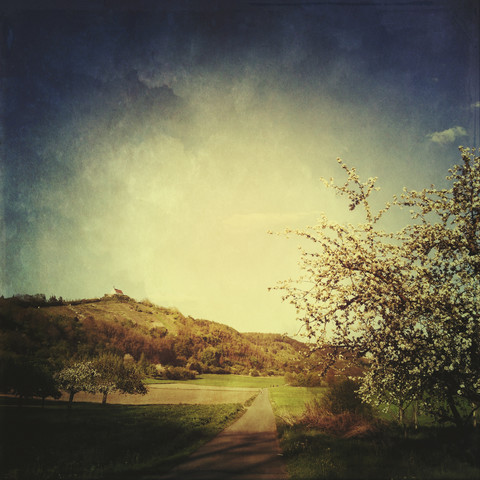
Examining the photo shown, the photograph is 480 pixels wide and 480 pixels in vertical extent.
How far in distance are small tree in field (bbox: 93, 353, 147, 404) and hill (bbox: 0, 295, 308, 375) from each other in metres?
0.41

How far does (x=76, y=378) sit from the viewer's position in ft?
41.4

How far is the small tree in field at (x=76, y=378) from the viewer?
1248cm

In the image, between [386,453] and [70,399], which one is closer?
[386,453]

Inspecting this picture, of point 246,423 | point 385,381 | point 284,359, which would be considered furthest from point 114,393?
point 385,381

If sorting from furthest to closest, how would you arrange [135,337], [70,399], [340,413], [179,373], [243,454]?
[179,373] < [135,337] < [340,413] < [70,399] < [243,454]

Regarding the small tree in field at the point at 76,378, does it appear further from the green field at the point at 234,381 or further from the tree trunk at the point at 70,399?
the green field at the point at 234,381

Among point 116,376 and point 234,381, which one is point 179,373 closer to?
point 234,381

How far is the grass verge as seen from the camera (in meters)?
9.73

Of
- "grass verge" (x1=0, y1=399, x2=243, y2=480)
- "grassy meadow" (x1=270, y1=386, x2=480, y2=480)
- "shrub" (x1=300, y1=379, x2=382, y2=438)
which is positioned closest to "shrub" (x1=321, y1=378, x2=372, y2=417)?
"shrub" (x1=300, y1=379, x2=382, y2=438)

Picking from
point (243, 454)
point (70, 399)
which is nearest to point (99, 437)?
point (70, 399)

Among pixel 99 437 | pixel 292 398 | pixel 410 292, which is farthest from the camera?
pixel 292 398

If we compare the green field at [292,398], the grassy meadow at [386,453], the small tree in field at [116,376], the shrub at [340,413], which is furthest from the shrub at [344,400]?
the small tree in field at [116,376]

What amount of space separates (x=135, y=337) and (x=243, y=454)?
6952 mm

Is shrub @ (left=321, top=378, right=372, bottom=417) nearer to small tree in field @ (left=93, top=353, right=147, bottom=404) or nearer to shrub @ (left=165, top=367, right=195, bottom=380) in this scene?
shrub @ (left=165, top=367, right=195, bottom=380)
